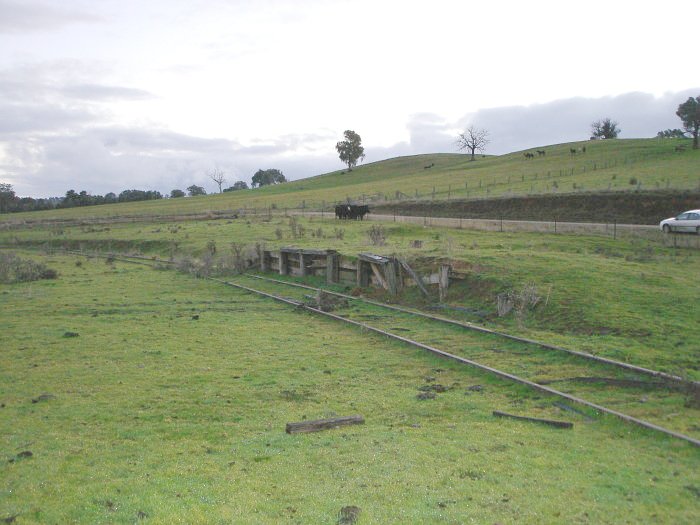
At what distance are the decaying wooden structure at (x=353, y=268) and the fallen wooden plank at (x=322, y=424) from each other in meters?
11.1

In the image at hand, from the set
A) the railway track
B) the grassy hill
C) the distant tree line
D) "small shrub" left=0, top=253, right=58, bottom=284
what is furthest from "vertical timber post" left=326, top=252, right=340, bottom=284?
the distant tree line

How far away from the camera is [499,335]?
16.7 metres

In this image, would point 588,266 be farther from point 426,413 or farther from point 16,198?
point 16,198

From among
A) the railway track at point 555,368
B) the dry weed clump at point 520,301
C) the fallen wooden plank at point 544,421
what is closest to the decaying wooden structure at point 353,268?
the railway track at point 555,368

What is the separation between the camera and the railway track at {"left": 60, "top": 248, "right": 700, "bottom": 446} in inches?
432

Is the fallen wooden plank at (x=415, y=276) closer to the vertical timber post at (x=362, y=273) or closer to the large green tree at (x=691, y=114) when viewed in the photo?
the vertical timber post at (x=362, y=273)

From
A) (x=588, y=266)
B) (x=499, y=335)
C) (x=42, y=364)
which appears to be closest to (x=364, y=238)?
(x=588, y=266)

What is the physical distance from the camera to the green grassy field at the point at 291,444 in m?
7.63

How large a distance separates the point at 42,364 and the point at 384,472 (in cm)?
981

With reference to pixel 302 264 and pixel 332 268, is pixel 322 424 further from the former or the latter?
pixel 302 264

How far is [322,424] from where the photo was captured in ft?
34.8

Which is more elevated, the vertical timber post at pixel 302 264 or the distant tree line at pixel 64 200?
the distant tree line at pixel 64 200

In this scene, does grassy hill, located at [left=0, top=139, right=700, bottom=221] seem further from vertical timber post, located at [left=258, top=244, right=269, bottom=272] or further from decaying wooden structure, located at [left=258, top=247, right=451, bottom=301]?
vertical timber post, located at [left=258, top=244, right=269, bottom=272]

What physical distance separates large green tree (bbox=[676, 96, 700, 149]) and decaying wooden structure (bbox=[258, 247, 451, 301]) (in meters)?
71.0
